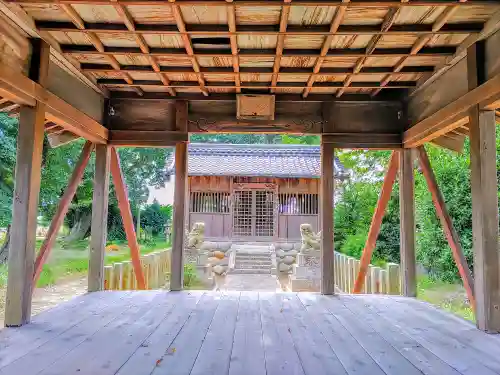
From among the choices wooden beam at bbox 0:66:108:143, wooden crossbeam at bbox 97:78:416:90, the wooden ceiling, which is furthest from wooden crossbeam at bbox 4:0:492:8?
wooden crossbeam at bbox 97:78:416:90

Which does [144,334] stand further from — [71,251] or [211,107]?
[71,251]

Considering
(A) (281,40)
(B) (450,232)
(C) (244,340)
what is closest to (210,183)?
(B) (450,232)

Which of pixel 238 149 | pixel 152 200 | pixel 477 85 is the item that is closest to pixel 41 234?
pixel 152 200

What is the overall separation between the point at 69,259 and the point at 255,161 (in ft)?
24.6

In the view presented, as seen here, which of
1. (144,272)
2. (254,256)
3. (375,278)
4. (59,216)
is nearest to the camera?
(59,216)

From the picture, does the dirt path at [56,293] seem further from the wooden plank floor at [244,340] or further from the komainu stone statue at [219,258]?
the komainu stone statue at [219,258]

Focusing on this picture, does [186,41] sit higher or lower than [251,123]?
higher

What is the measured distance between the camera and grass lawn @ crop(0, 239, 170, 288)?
8109 millimetres

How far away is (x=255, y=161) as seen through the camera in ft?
46.1

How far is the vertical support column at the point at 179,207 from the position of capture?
14.5 feet

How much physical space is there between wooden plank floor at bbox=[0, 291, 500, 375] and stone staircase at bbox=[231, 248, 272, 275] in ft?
22.3

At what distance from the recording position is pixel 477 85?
295 centimetres

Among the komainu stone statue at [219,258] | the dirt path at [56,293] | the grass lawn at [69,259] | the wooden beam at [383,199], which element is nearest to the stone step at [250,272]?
the komainu stone statue at [219,258]

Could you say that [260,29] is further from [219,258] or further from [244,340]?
[219,258]
